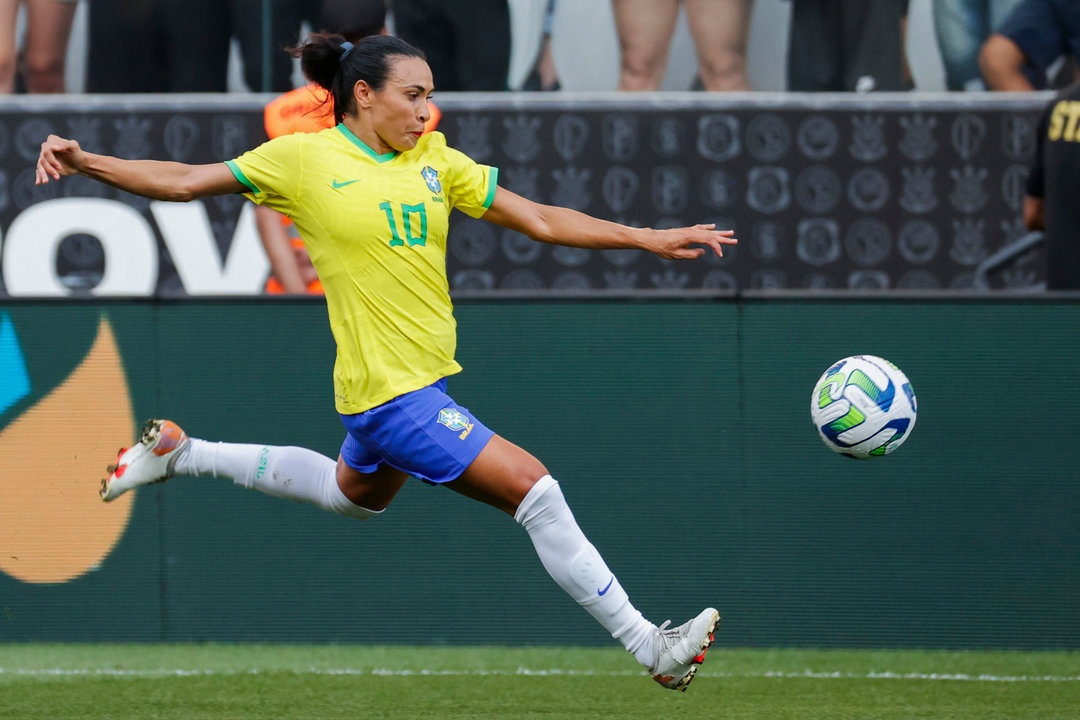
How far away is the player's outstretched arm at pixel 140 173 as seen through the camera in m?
4.54

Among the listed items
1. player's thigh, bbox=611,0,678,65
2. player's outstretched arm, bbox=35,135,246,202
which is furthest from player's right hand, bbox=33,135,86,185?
player's thigh, bbox=611,0,678,65

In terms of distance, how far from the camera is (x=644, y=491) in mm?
6746

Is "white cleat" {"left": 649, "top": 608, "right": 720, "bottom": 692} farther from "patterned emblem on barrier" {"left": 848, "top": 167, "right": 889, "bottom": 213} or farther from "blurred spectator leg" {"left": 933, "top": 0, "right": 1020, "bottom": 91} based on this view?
"blurred spectator leg" {"left": 933, "top": 0, "right": 1020, "bottom": 91}

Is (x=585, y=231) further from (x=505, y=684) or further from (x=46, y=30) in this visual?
(x=46, y=30)

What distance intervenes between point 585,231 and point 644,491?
1.92 meters

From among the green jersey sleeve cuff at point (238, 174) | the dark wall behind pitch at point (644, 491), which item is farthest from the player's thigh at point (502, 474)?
the dark wall behind pitch at point (644, 491)

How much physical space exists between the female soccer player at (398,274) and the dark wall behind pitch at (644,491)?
1.80m

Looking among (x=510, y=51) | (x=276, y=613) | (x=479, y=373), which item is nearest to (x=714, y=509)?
(x=479, y=373)

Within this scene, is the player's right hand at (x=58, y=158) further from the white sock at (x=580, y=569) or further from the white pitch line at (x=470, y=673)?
the white pitch line at (x=470, y=673)

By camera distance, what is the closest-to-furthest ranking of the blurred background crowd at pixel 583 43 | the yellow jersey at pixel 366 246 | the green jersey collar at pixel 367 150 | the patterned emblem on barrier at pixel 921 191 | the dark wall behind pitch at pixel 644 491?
the yellow jersey at pixel 366 246, the green jersey collar at pixel 367 150, the dark wall behind pitch at pixel 644 491, the patterned emblem on barrier at pixel 921 191, the blurred background crowd at pixel 583 43

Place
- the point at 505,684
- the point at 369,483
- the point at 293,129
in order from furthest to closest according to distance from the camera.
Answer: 1. the point at 293,129
2. the point at 505,684
3. the point at 369,483

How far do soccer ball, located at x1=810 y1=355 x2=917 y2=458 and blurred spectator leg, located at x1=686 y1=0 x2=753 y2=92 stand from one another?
3.44 meters

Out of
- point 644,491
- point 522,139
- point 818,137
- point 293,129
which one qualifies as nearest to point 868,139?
point 818,137

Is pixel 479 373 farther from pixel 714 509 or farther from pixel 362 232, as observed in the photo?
pixel 362 232
